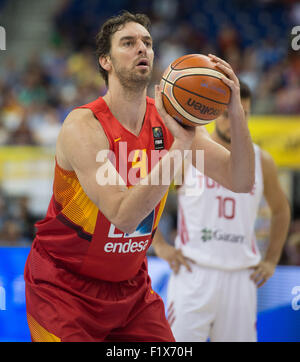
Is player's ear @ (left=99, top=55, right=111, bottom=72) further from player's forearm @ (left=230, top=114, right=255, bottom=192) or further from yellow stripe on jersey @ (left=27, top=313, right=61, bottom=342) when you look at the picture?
yellow stripe on jersey @ (left=27, top=313, right=61, bottom=342)

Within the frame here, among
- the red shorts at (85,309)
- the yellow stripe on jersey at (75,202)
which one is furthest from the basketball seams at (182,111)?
the red shorts at (85,309)

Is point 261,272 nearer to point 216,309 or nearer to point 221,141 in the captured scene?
point 216,309

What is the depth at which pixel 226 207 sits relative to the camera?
13.5ft

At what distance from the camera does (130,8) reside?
13.2m

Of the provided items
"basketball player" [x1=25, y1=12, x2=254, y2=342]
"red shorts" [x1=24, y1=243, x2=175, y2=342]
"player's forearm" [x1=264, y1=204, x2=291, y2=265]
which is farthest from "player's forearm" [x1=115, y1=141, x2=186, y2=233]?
"player's forearm" [x1=264, y1=204, x2=291, y2=265]

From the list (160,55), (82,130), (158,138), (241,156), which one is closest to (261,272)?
(241,156)

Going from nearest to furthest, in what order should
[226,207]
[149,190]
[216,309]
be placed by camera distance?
1. [149,190]
2. [216,309]
3. [226,207]

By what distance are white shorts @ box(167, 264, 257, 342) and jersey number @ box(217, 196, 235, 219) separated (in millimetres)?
432

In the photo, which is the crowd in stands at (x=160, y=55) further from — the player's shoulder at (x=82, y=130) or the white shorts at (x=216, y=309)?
the player's shoulder at (x=82, y=130)

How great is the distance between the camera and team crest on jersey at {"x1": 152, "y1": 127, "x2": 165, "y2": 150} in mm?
3146

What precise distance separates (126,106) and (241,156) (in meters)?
0.74

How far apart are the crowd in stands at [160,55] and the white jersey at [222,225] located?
505 cm

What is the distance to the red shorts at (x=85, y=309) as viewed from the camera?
299cm

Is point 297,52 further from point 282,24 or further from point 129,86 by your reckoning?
point 129,86
